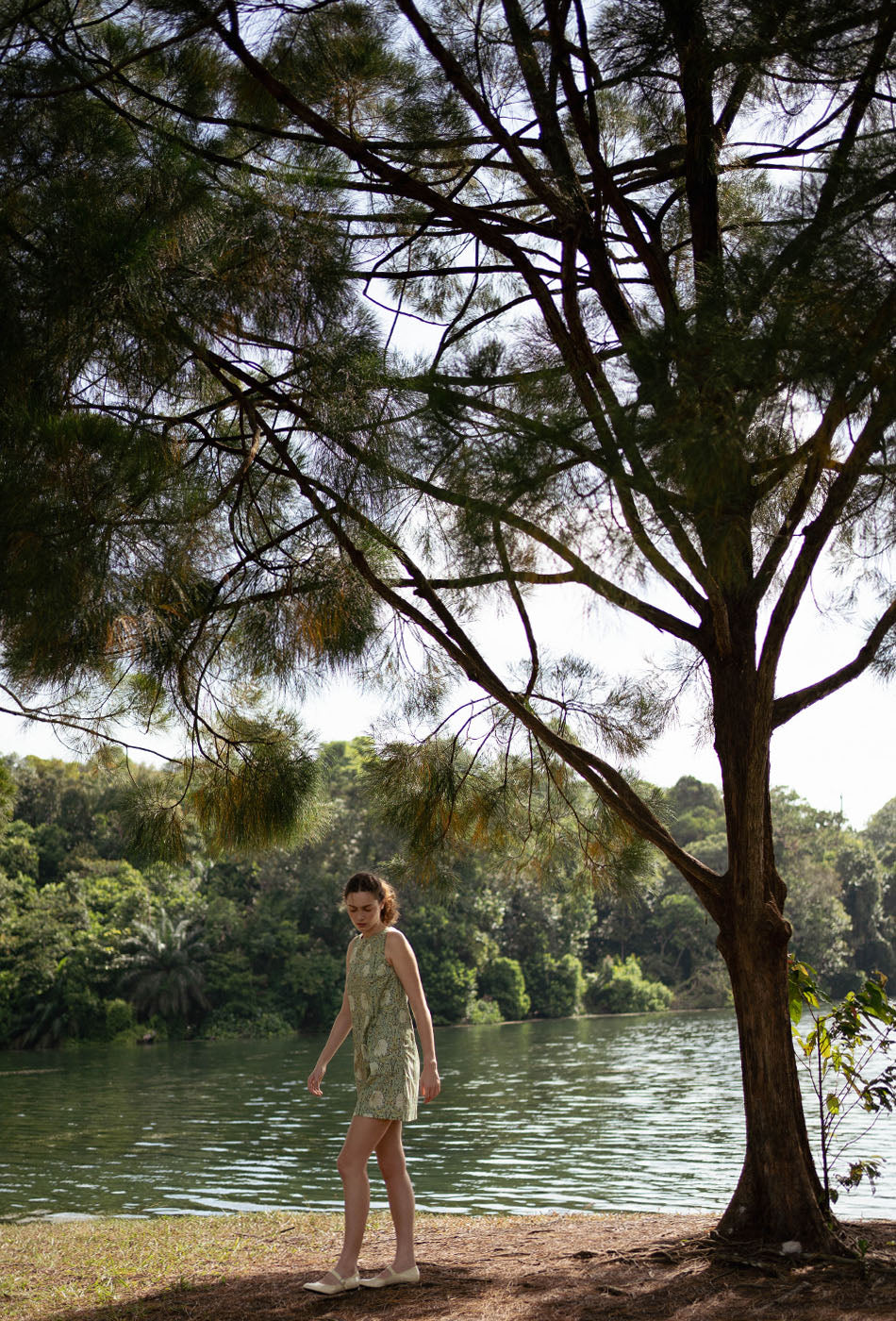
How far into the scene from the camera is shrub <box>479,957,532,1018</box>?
117 feet

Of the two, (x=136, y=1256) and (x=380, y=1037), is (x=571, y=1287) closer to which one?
(x=380, y=1037)

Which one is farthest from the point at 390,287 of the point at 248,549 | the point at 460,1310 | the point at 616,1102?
the point at 616,1102

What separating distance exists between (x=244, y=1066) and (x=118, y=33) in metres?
20.9

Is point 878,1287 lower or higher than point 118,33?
lower

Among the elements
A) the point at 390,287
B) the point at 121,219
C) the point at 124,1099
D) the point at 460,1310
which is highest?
the point at 390,287

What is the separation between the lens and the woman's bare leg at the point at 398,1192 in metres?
3.63

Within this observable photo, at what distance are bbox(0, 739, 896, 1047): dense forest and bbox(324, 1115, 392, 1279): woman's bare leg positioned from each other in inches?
705

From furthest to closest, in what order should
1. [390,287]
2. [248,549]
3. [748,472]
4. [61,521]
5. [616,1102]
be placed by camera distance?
1. [616,1102]
2. [390,287]
3. [248,549]
4. [61,521]
5. [748,472]

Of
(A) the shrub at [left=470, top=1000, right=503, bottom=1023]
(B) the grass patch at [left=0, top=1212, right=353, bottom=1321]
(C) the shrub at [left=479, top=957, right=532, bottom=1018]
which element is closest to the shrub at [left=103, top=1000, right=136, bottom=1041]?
(A) the shrub at [left=470, top=1000, right=503, bottom=1023]

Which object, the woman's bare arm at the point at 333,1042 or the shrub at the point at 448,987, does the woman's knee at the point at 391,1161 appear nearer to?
the woman's bare arm at the point at 333,1042

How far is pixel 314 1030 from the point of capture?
32094mm

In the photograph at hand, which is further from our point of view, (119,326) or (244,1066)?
(244,1066)

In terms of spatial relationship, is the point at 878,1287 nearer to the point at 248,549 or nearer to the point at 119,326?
the point at 248,549

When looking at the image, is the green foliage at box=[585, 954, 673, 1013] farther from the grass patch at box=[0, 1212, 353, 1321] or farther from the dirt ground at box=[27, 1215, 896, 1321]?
the dirt ground at box=[27, 1215, 896, 1321]
